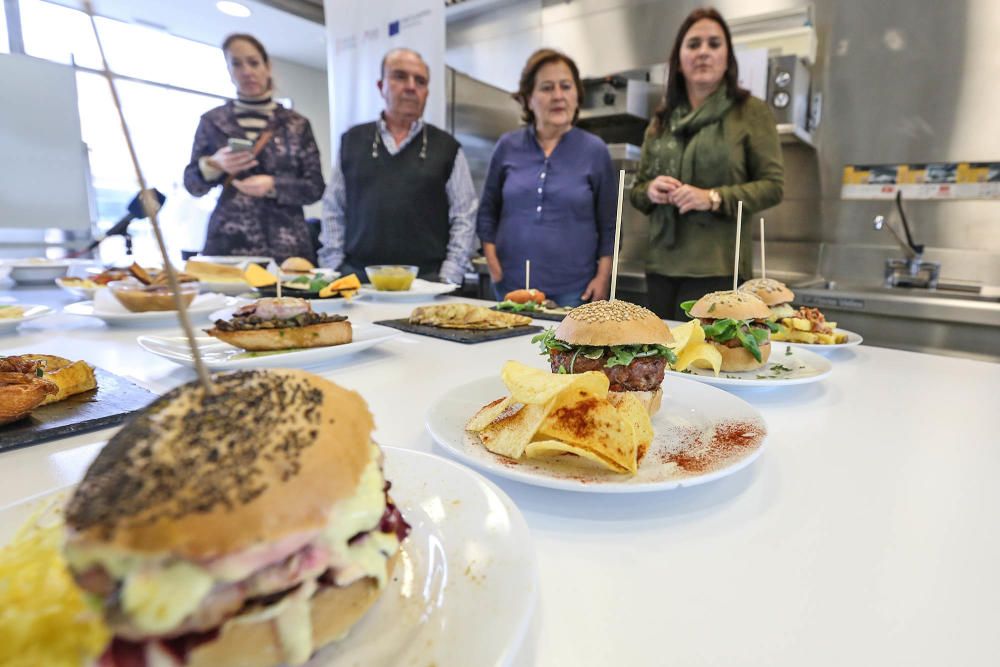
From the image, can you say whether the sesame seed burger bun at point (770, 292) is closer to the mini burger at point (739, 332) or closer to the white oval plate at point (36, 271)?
the mini burger at point (739, 332)

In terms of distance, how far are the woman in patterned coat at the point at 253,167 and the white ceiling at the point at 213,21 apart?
4.64 meters

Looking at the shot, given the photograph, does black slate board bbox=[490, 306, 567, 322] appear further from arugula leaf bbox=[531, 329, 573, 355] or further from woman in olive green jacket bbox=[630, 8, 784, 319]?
arugula leaf bbox=[531, 329, 573, 355]

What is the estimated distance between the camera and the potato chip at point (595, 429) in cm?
79

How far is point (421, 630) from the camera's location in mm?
471

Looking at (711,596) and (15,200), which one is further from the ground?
(15,200)

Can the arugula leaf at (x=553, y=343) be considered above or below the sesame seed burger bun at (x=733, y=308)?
below

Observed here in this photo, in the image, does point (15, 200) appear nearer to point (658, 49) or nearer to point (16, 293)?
point (16, 293)

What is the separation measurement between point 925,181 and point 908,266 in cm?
66

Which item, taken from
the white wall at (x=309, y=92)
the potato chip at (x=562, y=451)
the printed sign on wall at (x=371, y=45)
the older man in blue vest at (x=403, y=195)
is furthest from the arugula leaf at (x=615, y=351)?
the white wall at (x=309, y=92)

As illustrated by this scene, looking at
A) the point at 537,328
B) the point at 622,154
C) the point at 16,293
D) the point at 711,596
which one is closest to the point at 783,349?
the point at 537,328

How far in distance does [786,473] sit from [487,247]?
2.95m

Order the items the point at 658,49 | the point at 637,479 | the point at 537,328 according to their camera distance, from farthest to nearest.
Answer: the point at 658,49 → the point at 537,328 → the point at 637,479

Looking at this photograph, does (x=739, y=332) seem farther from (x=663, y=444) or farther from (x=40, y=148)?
Answer: (x=40, y=148)

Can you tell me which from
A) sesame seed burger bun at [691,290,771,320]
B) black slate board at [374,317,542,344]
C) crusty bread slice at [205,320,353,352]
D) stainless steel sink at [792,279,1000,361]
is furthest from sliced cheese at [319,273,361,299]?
stainless steel sink at [792,279,1000,361]
